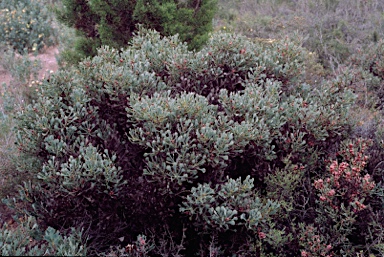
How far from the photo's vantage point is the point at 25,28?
8031 mm

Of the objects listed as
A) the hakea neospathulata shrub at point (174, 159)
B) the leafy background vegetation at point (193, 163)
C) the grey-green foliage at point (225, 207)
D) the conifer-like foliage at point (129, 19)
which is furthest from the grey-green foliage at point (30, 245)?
the conifer-like foliage at point (129, 19)

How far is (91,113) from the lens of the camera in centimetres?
304

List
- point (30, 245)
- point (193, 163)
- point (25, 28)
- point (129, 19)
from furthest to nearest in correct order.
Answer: point (25, 28) → point (129, 19) → point (193, 163) → point (30, 245)

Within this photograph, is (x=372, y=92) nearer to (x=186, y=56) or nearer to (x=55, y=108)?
(x=186, y=56)

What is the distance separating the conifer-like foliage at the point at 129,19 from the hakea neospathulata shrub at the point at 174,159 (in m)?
1.71

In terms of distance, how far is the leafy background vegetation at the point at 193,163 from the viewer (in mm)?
2660

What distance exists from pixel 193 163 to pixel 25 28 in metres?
6.73

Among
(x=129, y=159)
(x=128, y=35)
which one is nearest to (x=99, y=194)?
(x=129, y=159)

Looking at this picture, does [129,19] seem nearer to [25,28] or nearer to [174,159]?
[174,159]

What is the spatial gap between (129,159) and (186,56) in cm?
116

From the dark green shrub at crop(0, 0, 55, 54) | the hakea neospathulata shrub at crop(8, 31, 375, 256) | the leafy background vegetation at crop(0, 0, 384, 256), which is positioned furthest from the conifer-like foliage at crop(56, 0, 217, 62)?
the dark green shrub at crop(0, 0, 55, 54)

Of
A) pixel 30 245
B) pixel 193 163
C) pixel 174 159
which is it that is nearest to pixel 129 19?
pixel 174 159

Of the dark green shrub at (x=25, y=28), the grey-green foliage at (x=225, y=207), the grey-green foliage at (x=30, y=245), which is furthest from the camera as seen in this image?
the dark green shrub at (x=25, y=28)

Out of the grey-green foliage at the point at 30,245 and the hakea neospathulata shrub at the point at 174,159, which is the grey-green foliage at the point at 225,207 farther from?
the grey-green foliage at the point at 30,245
